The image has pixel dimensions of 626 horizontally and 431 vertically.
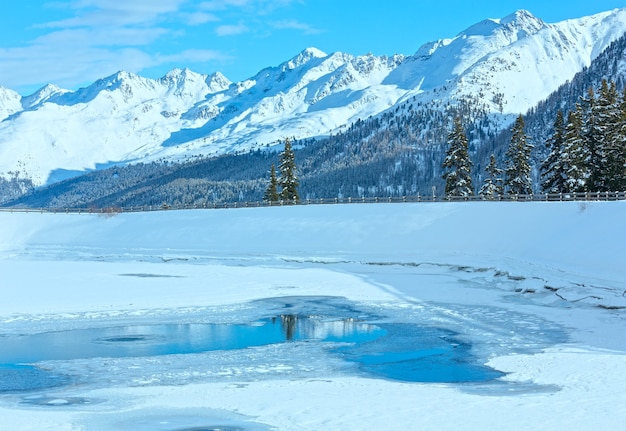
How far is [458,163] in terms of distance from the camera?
6975 centimetres

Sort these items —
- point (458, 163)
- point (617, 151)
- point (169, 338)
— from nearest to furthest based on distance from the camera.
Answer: point (169, 338) < point (617, 151) < point (458, 163)

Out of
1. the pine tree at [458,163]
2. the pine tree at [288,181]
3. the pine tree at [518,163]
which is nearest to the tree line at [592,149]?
the pine tree at [518,163]

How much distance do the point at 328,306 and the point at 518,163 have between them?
37.5 m

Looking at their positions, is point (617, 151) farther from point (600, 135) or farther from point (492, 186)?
point (492, 186)

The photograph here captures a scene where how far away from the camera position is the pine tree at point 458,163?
226 feet

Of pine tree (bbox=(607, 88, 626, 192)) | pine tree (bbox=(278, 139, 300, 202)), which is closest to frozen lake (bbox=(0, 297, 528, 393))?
pine tree (bbox=(607, 88, 626, 192))

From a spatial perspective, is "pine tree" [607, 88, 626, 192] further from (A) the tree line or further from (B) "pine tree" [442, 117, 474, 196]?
(B) "pine tree" [442, 117, 474, 196]

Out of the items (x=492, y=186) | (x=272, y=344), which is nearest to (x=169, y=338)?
(x=272, y=344)

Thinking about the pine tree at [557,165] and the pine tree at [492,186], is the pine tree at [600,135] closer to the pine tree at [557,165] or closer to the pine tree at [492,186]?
the pine tree at [557,165]

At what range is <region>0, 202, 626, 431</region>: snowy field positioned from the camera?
19.0 m

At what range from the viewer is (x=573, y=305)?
37031 millimetres

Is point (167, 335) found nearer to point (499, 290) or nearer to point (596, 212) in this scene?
point (499, 290)

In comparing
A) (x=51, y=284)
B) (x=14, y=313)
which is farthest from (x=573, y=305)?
(x=51, y=284)

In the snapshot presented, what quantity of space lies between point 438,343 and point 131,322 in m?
14.8
